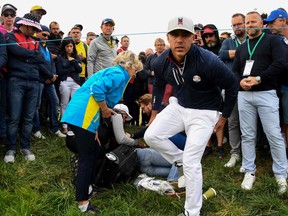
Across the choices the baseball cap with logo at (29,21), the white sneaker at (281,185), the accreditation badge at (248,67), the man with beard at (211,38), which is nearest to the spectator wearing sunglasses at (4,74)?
the baseball cap with logo at (29,21)

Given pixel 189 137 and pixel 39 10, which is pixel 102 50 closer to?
pixel 39 10

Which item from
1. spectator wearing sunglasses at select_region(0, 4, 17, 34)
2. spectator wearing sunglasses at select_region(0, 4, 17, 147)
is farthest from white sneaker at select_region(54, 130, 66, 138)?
spectator wearing sunglasses at select_region(0, 4, 17, 34)

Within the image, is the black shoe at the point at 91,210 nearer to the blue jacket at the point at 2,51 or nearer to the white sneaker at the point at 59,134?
the blue jacket at the point at 2,51

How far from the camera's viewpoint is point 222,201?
12.4 ft

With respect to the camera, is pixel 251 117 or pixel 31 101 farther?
pixel 31 101

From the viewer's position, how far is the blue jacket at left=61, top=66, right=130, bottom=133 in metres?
3.40

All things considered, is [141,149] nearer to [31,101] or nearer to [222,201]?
[222,201]

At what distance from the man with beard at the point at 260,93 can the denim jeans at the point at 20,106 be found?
Answer: 325 centimetres

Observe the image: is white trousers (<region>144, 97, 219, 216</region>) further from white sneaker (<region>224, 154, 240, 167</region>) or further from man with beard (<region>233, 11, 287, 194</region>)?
white sneaker (<region>224, 154, 240, 167</region>)

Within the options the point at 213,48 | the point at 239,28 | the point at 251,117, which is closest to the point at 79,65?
the point at 213,48

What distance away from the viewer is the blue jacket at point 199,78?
3.26 metres

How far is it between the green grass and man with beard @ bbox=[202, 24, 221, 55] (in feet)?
7.34

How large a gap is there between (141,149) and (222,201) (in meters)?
1.39

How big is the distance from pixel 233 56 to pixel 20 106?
11.6ft
